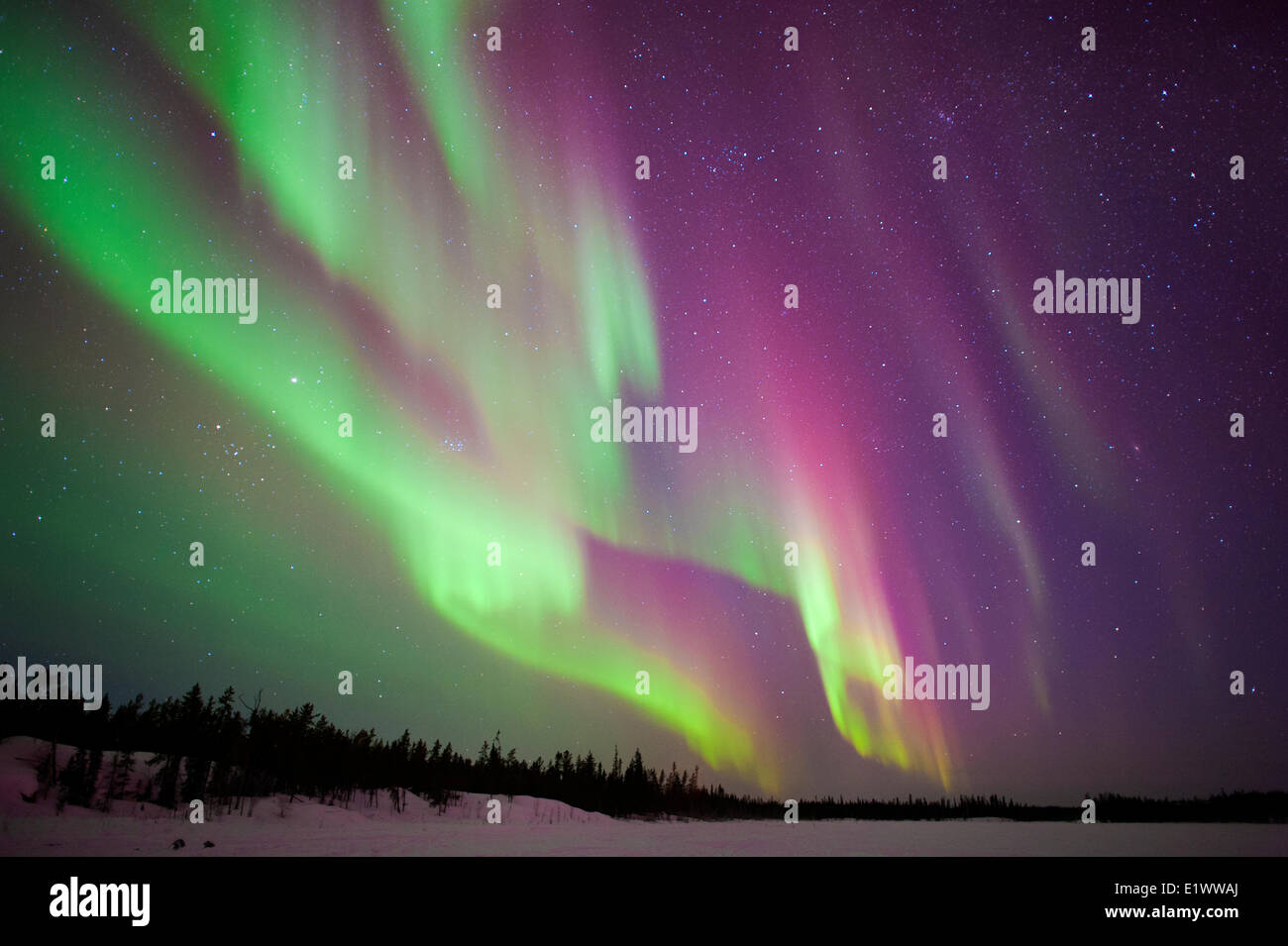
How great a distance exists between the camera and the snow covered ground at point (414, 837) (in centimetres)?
2181

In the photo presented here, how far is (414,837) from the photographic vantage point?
85.9 ft

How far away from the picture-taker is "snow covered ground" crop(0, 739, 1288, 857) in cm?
2181
